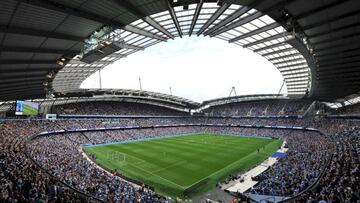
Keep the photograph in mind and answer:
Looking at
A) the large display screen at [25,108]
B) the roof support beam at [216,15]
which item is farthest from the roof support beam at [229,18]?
the large display screen at [25,108]

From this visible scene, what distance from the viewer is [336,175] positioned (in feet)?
72.0

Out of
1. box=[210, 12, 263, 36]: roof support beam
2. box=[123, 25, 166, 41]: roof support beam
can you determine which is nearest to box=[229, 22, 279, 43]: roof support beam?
box=[210, 12, 263, 36]: roof support beam

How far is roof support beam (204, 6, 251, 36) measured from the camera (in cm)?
2266

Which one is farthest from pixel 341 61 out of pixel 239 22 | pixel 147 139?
pixel 147 139

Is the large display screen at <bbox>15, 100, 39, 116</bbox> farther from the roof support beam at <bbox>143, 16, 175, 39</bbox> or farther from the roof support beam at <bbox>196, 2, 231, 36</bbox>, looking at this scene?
the roof support beam at <bbox>196, 2, 231, 36</bbox>

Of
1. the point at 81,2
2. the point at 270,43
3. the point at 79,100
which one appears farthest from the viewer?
the point at 79,100

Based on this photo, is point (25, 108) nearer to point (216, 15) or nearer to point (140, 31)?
point (140, 31)

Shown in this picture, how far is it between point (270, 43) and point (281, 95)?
5331 cm

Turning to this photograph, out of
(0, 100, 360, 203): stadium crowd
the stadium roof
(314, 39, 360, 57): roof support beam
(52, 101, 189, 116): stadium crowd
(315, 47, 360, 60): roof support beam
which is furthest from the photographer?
(52, 101, 189, 116): stadium crowd

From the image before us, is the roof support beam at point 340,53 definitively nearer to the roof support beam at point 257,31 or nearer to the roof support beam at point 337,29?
the roof support beam at point 337,29

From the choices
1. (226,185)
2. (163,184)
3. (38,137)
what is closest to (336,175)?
(226,185)

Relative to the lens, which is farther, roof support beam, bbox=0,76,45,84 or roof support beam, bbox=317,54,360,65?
roof support beam, bbox=0,76,45,84

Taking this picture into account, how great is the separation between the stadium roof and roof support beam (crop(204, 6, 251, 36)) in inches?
5.9

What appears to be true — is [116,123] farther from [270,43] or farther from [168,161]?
[270,43]
